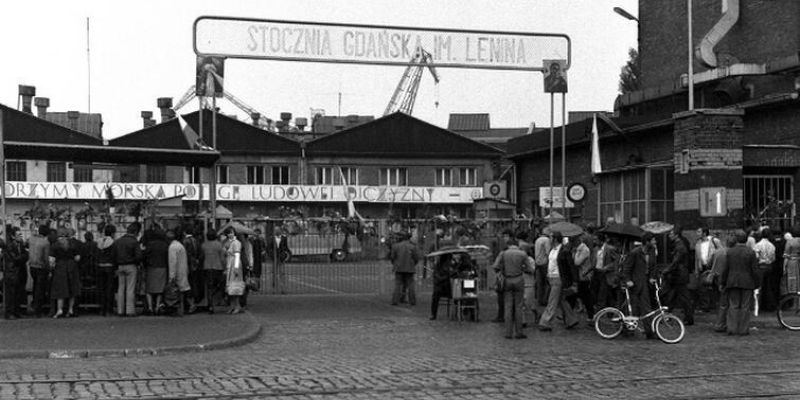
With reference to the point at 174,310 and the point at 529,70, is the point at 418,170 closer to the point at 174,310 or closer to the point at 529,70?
the point at 529,70

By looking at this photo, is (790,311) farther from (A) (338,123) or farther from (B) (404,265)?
(A) (338,123)

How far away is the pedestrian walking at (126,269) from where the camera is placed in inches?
789

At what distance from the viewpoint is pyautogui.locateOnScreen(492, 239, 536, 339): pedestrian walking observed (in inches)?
704

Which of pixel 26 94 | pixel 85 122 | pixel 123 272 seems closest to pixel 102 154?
pixel 123 272

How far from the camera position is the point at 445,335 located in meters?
18.4

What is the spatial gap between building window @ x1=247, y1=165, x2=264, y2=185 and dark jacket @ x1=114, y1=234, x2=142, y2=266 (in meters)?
53.0

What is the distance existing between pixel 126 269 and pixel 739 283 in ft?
37.6

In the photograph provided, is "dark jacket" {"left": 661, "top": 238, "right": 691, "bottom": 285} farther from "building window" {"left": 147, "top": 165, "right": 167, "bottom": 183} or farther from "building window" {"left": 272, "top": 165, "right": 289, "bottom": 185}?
"building window" {"left": 147, "top": 165, "right": 167, "bottom": 183}

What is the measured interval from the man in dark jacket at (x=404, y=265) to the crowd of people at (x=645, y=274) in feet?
9.21

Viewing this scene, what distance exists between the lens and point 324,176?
245 feet

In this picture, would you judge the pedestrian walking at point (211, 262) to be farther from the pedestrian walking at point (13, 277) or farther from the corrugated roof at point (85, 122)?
the corrugated roof at point (85, 122)

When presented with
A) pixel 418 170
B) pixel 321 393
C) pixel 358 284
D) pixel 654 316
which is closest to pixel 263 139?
pixel 418 170

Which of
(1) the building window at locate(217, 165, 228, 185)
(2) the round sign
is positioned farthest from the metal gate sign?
(1) the building window at locate(217, 165, 228, 185)

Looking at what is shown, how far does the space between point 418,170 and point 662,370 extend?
62.7 m
